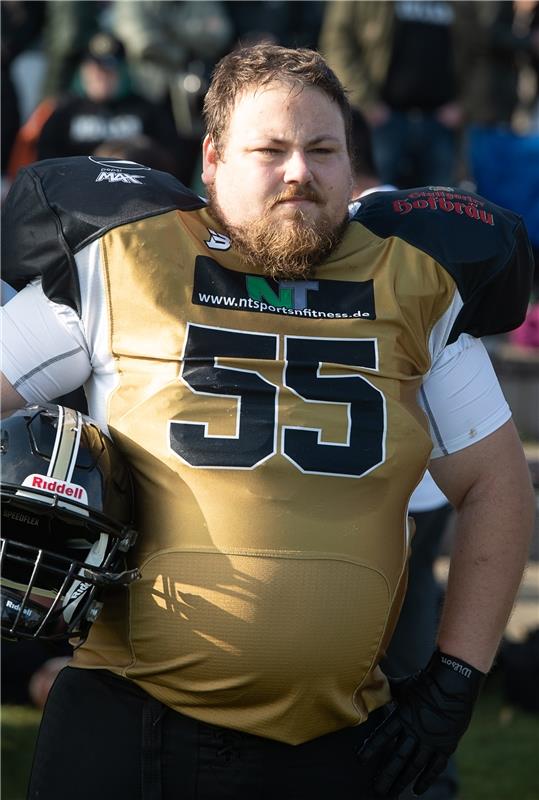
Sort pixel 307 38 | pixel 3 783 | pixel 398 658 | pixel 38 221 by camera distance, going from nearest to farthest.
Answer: pixel 38 221 < pixel 398 658 < pixel 3 783 < pixel 307 38

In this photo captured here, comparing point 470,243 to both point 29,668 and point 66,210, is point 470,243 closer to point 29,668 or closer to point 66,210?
point 66,210

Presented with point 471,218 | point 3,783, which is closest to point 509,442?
point 471,218

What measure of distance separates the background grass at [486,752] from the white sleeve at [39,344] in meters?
1.89

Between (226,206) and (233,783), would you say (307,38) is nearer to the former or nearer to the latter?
(226,206)

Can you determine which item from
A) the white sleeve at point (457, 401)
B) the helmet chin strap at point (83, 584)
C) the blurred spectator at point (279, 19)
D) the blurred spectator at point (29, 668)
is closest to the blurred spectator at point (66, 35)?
the blurred spectator at point (279, 19)

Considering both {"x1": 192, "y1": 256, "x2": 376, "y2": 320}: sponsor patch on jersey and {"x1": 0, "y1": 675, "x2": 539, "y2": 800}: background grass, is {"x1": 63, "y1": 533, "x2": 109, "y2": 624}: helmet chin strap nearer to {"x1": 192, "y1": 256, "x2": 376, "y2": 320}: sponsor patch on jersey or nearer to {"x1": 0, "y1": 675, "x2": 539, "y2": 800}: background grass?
{"x1": 192, "y1": 256, "x2": 376, "y2": 320}: sponsor patch on jersey

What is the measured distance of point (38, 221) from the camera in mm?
2416

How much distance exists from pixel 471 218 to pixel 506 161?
19.0ft

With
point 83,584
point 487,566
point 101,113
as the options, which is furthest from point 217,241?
point 101,113

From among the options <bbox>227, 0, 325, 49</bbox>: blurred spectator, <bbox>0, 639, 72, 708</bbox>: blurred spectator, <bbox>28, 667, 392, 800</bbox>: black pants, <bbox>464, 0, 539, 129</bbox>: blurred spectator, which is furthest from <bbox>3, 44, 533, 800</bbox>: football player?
<bbox>464, 0, 539, 129</bbox>: blurred spectator

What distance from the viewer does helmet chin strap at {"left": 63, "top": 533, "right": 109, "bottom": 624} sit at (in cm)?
225

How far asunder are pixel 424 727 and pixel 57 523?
0.77m

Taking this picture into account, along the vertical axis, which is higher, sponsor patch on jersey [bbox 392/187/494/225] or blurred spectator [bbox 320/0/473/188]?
sponsor patch on jersey [bbox 392/187/494/225]

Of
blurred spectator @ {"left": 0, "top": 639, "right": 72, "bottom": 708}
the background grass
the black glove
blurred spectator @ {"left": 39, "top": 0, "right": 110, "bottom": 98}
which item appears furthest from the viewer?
blurred spectator @ {"left": 39, "top": 0, "right": 110, "bottom": 98}
